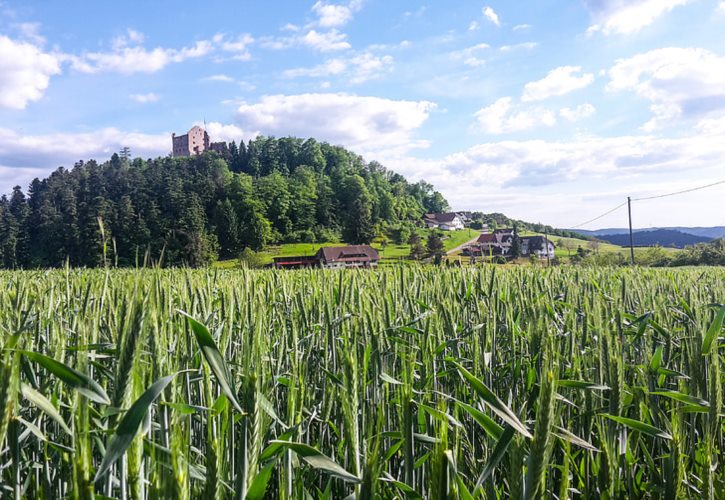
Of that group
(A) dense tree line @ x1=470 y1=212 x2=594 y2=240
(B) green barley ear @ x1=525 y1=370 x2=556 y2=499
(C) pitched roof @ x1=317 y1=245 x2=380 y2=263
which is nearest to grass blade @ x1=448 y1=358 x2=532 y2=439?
(B) green barley ear @ x1=525 y1=370 x2=556 y2=499

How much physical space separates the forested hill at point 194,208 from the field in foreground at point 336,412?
5029 cm

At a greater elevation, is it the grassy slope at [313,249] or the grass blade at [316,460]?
the grassy slope at [313,249]

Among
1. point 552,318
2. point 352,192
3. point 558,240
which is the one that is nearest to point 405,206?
point 352,192

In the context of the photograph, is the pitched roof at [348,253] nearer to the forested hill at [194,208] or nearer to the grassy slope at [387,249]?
the grassy slope at [387,249]

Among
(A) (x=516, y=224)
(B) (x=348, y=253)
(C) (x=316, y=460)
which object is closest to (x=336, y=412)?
(C) (x=316, y=460)

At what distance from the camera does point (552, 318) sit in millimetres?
3604

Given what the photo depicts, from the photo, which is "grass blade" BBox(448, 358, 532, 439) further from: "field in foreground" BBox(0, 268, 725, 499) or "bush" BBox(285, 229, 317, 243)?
"bush" BBox(285, 229, 317, 243)

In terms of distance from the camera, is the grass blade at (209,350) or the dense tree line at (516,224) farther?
the dense tree line at (516,224)

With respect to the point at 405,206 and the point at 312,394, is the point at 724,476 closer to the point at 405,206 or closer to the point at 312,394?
the point at 312,394

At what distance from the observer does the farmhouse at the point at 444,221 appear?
123m

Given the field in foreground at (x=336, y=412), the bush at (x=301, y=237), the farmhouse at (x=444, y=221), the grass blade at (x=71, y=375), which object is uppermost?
the farmhouse at (x=444, y=221)

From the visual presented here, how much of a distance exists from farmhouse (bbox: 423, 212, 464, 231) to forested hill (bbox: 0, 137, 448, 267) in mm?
3579

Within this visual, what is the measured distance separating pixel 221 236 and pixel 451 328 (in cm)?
8309

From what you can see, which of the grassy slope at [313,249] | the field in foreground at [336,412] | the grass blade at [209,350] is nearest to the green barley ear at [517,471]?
the field in foreground at [336,412]
